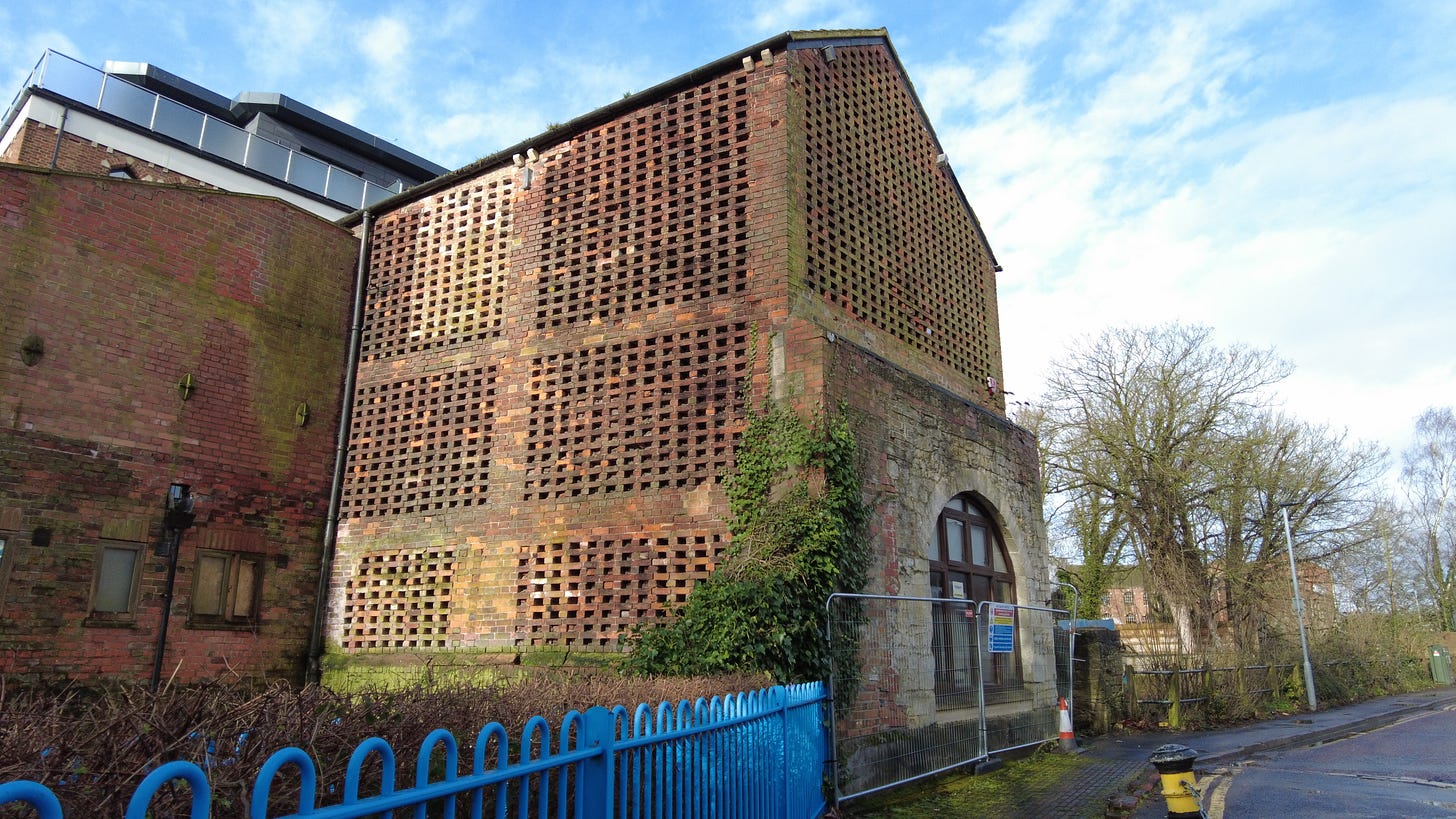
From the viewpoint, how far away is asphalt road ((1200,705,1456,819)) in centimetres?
848

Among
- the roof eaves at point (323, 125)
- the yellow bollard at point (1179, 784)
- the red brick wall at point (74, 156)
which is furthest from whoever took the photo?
the roof eaves at point (323, 125)

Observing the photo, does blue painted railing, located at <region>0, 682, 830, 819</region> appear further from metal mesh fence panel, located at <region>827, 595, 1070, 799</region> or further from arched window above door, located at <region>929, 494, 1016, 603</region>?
arched window above door, located at <region>929, 494, 1016, 603</region>

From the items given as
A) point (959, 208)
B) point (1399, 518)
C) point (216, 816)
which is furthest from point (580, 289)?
point (1399, 518)

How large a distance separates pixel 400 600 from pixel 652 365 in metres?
4.57

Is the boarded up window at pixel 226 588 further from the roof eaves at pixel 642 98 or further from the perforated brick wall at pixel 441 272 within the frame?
the roof eaves at pixel 642 98

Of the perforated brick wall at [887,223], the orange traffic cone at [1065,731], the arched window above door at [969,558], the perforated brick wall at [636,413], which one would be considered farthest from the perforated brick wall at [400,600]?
the orange traffic cone at [1065,731]

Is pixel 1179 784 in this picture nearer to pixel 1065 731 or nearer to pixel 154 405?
pixel 1065 731

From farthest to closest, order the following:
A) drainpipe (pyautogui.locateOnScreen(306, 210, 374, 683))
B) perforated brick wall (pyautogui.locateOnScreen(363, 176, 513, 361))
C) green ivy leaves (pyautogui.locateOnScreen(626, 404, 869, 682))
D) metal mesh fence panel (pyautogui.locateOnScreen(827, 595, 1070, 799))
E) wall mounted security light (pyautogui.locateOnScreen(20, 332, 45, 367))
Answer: perforated brick wall (pyautogui.locateOnScreen(363, 176, 513, 361)) → drainpipe (pyautogui.locateOnScreen(306, 210, 374, 683)) → wall mounted security light (pyautogui.locateOnScreen(20, 332, 45, 367)) → metal mesh fence panel (pyautogui.locateOnScreen(827, 595, 1070, 799)) → green ivy leaves (pyautogui.locateOnScreen(626, 404, 869, 682))

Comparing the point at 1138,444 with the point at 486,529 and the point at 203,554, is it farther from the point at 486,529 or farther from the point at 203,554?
the point at 203,554

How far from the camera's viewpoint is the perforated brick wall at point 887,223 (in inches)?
444

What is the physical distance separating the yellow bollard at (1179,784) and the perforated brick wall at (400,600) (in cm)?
818

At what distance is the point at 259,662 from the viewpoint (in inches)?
458

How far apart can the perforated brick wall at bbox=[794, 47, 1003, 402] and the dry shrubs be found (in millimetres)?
7599

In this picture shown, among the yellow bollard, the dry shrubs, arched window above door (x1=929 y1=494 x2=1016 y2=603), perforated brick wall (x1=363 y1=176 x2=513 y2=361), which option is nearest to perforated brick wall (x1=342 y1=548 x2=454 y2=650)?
perforated brick wall (x1=363 y1=176 x2=513 y2=361)
